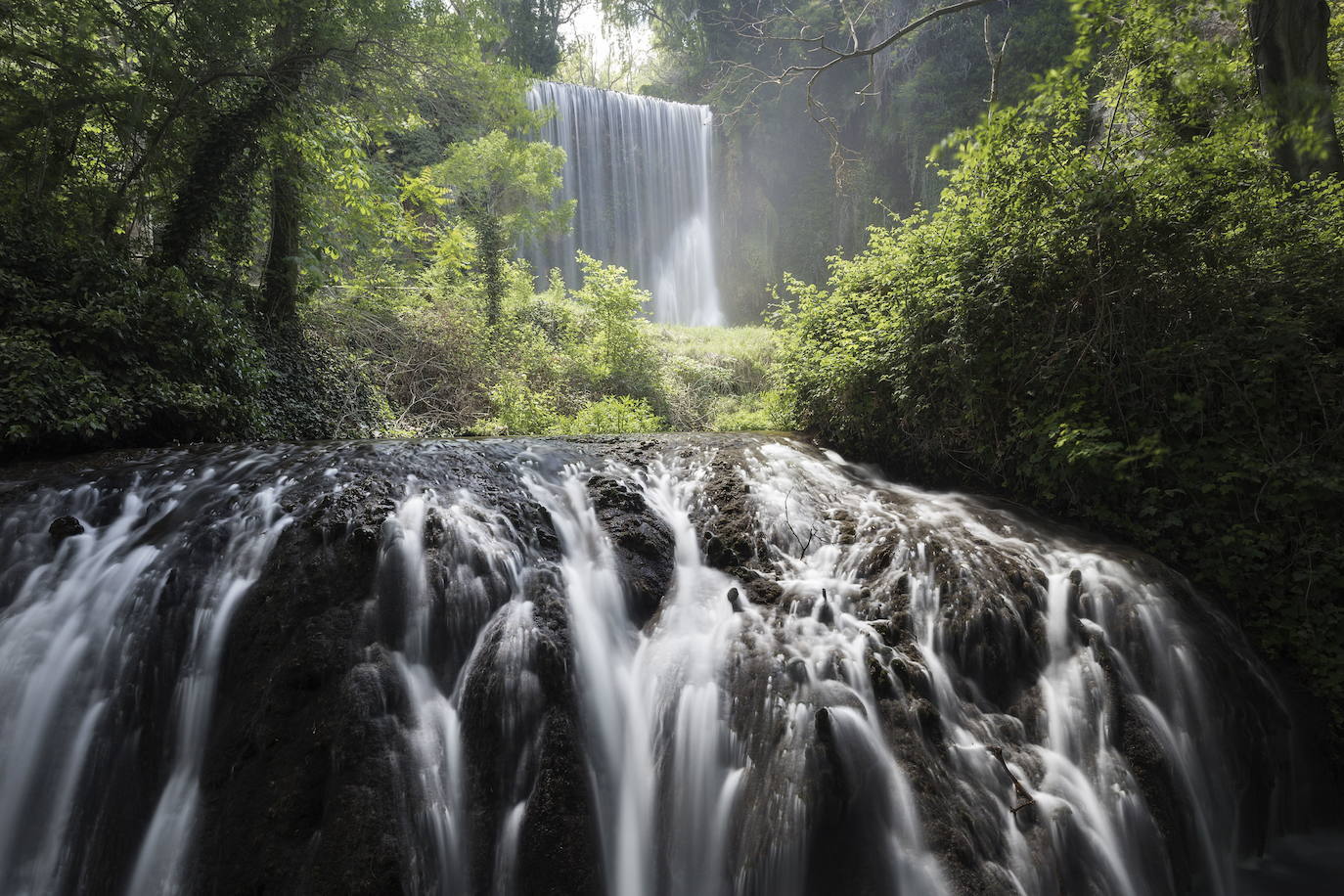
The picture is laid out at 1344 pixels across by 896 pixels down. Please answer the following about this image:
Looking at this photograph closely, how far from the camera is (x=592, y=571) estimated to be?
424cm

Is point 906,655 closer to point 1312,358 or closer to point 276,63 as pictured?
point 1312,358

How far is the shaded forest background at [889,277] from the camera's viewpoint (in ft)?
13.9

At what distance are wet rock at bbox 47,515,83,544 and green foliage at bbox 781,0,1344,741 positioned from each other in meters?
6.41

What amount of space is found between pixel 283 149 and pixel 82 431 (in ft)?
15.8

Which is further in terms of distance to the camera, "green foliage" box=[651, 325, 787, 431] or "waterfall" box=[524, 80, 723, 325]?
"waterfall" box=[524, 80, 723, 325]

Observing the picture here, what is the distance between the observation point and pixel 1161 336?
4559mm

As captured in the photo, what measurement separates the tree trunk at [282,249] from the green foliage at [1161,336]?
8.35 metres

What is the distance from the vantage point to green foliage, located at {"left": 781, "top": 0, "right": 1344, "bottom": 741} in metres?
4.05

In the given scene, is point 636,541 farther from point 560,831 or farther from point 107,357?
point 107,357

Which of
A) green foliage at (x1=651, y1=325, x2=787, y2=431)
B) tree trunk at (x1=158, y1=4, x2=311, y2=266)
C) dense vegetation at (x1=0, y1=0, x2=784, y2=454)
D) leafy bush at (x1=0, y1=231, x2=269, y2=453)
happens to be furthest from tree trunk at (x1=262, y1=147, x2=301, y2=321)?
green foliage at (x1=651, y1=325, x2=787, y2=431)

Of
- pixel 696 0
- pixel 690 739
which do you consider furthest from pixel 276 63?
pixel 696 0

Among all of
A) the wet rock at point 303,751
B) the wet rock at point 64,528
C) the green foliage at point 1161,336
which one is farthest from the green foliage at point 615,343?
the wet rock at point 303,751

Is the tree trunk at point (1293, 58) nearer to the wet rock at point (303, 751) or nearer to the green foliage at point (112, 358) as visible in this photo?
the wet rock at point (303, 751)

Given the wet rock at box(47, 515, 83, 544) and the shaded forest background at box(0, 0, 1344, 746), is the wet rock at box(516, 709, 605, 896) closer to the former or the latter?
the wet rock at box(47, 515, 83, 544)
